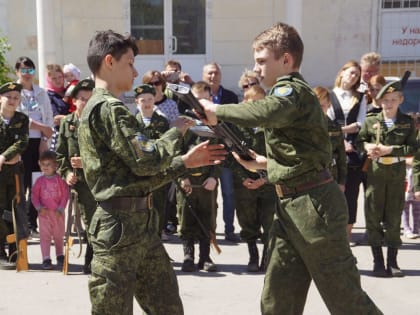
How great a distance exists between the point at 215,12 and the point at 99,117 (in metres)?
13.4

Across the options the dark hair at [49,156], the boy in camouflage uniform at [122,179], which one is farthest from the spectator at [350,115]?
the boy in camouflage uniform at [122,179]

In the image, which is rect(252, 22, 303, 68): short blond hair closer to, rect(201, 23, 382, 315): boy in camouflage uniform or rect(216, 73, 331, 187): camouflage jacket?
rect(201, 23, 382, 315): boy in camouflage uniform

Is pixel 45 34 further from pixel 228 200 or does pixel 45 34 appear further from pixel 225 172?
pixel 228 200

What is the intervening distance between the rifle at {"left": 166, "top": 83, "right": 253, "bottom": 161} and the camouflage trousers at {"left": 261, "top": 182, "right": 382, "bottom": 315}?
40cm

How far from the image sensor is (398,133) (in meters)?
6.83

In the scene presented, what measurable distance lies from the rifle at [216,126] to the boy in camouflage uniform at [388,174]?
2.78 metres

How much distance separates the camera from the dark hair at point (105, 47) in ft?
12.6

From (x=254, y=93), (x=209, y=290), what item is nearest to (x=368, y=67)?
(x=254, y=93)

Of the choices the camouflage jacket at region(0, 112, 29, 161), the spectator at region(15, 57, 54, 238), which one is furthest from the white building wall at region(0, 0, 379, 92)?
the camouflage jacket at region(0, 112, 29, 161)

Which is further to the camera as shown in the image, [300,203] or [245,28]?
[245,28]

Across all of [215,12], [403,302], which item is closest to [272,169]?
[403,302]

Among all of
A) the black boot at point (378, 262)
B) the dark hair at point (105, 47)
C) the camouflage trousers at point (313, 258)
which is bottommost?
the black boot at point (378, 262)

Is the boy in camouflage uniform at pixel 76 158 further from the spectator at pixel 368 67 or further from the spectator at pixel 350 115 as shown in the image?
the spectator at pixel 368 67

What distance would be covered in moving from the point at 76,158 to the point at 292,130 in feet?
10.3
